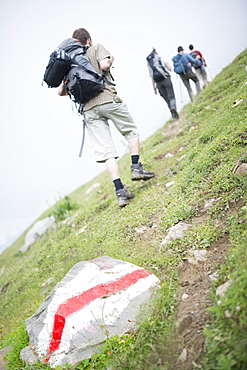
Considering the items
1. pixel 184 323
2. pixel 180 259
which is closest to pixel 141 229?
pixel 180 259

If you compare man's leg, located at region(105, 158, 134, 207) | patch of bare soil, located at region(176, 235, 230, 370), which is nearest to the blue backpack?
man's leg, located at region(105, 158, 134, 207)

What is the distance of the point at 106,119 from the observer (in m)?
4.82

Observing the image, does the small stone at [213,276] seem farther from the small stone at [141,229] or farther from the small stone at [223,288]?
the small stone at [141,229]

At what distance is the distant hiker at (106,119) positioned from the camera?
4.48m

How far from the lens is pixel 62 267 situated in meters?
4.44

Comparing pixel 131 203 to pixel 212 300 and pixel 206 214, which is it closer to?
pixel 206 214

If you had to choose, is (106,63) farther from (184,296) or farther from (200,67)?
(200,67)

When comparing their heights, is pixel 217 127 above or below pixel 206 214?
above

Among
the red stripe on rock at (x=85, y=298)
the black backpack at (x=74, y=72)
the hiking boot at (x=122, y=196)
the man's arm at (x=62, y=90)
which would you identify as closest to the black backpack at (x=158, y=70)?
the black backpack at (x=74, y=72)

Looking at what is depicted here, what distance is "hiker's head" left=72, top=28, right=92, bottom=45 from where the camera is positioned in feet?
15.2

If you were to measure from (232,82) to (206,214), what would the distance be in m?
6.41

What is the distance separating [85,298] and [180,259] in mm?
1070

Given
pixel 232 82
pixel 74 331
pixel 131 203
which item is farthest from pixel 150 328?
pixel 232 82

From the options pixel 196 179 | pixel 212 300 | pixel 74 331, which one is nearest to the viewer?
pixel 212 300
